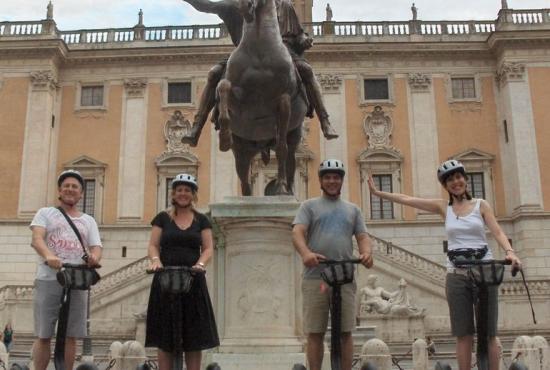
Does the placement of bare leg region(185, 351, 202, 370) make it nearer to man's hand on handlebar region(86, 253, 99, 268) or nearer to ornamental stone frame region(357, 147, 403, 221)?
man's hand on handlebar region(86, 253, 99, 268)

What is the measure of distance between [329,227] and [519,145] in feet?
90.7

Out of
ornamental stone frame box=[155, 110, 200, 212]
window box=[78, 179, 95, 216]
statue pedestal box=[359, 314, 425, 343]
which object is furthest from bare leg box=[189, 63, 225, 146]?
window box=[78, 179, 95, 216]

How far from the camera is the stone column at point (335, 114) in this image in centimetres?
3164

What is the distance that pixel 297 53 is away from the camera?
28.8ft

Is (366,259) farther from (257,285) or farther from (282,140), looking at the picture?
(282,140)

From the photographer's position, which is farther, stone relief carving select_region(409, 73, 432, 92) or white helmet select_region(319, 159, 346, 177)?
stone relief carving select_region(409, 73, 432, 92)

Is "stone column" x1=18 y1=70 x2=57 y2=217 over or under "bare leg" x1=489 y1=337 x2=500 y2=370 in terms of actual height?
over

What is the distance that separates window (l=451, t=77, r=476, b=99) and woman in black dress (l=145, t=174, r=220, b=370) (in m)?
29.4

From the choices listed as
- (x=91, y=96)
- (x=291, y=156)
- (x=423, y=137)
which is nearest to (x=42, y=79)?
(x=91, y=96)

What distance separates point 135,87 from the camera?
3272 centimetres

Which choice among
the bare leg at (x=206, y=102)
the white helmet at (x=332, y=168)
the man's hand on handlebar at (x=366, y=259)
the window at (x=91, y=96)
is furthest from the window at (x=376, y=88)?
the man's hand on handlebar at (x=366, y=259)

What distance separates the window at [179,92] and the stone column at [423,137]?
1133cm

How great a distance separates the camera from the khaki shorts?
508cm

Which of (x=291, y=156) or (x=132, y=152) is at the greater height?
(x=132, y=152)
